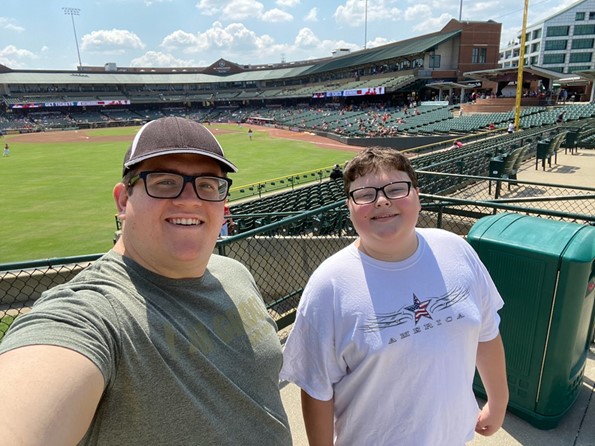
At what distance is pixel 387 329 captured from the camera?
1.60 meters

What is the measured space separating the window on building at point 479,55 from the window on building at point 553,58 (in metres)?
43.8

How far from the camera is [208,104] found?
10069 cm

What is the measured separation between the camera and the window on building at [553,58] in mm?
84188

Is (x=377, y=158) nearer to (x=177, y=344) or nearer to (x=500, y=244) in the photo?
(x=177, y=344)

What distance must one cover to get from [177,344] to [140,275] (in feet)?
0.96

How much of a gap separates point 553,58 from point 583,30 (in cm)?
690

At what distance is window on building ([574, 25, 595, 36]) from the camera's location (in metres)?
79.9

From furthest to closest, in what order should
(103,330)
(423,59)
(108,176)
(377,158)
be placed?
(423,59) → (108,176) → (377,158) → (103,330)

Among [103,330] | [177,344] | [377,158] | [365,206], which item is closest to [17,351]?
[103,330]

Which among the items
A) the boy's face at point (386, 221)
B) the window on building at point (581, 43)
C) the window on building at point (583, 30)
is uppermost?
the window on building at point (583, 30)

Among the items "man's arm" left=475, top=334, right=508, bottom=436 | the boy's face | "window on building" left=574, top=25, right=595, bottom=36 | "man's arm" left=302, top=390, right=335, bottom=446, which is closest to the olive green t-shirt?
"man's arm" left=302, top=390, right=335, bottom=446

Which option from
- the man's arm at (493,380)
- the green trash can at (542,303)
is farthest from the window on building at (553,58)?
the man's arm at (493,380)

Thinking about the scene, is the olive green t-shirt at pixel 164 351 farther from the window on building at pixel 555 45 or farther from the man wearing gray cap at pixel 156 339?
the window on building at pixel 555 45

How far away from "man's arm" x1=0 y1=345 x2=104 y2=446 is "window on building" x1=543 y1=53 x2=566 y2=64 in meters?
108
